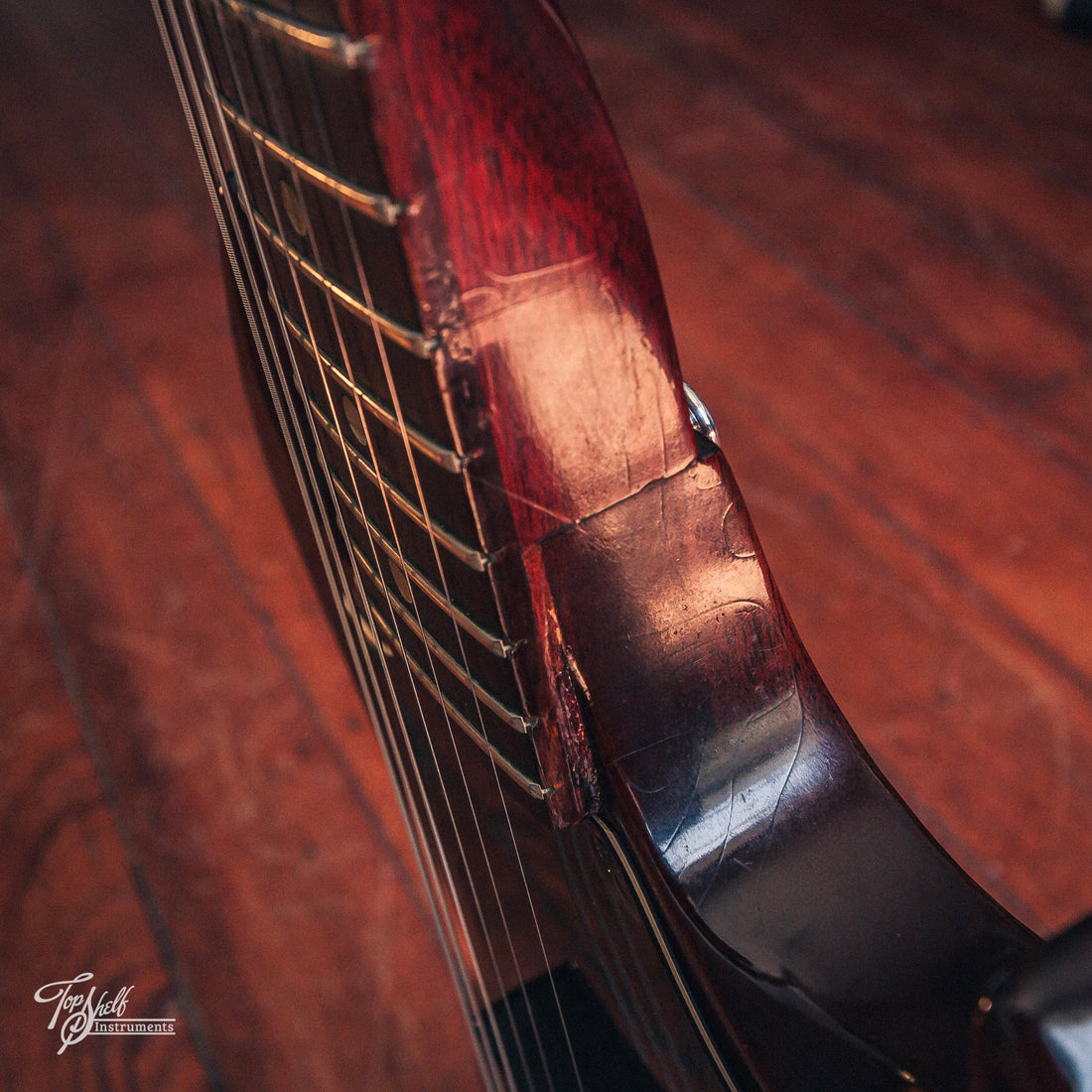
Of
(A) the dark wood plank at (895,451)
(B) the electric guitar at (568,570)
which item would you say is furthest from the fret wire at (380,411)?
(A) the dark wood plank at (895,451)

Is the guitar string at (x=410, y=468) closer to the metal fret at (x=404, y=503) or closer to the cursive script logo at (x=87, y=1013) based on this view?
the metal fret at (x=404, y=503)

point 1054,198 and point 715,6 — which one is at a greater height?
point 715,6

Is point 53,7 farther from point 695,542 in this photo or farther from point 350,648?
point 695,542

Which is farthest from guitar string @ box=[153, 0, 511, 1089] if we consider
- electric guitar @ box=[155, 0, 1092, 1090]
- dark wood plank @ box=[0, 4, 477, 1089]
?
dark wood plank @ box=[0, 4, 477, 1089]

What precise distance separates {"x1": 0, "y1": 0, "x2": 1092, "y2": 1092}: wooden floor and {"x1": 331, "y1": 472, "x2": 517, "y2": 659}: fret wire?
586 millimetres

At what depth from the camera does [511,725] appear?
0.30 m

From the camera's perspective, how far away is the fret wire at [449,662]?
11.7 inches

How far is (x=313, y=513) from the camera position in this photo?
0.39 m

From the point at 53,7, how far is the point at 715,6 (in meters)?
1.37

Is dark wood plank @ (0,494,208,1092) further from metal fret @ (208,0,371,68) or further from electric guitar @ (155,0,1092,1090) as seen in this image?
metal fret @ (208,0,371,68)

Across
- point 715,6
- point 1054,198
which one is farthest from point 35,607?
point 715,6

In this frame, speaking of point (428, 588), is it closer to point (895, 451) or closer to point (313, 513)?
point (313, 513)

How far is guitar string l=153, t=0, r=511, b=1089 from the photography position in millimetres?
309

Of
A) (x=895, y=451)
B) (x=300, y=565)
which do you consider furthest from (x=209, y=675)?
(x=895, y=451)
